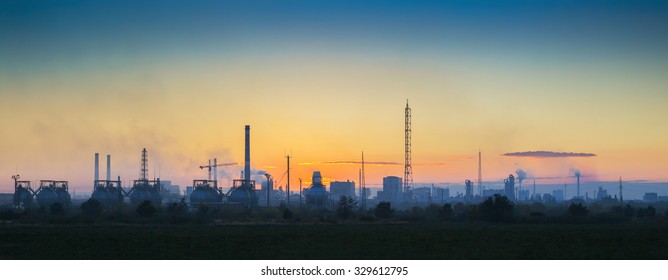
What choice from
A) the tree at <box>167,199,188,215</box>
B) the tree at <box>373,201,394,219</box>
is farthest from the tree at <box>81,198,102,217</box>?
the tree at <box>373,201,394,219</box>

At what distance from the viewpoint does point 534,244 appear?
66.4 metres

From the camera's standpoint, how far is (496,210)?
122m

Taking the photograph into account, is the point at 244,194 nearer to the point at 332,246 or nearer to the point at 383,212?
the point at 383,212

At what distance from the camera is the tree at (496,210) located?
119756mm

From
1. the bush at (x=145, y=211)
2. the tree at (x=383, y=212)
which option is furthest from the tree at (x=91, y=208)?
the tree at (x=383, y=212)

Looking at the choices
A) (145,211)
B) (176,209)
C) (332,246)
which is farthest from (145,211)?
(332,246)

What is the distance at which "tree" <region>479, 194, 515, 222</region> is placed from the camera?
393 feet

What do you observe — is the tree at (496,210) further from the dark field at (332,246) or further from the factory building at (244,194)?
the factory building at (244,194)

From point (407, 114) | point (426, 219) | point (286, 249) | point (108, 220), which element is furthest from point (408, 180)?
point (286, 249)

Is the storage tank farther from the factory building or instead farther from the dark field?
the dark field

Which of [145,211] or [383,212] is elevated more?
[145,211]

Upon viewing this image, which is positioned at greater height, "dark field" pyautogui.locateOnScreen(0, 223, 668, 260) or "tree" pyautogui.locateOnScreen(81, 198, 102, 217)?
"tree" pyautogui.locateOnScreen(81, 198, 102, 217)

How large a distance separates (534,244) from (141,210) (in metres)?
78.3

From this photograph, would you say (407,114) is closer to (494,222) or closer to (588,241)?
(494,222)
